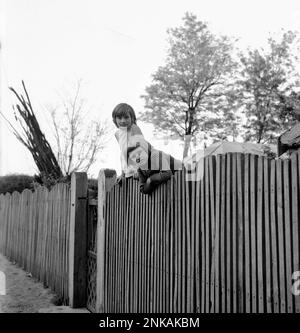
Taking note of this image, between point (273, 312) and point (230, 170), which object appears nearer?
point (273, 312)

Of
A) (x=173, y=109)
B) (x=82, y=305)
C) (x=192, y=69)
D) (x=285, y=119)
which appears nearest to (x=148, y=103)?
(x=173, y=109)

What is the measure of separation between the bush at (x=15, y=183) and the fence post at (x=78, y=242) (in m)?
9.35

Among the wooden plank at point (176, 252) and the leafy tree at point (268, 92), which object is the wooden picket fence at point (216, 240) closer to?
the wooden plank at point (176, 252)

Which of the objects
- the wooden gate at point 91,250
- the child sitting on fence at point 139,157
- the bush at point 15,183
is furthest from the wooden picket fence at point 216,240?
the bush at point 15,183

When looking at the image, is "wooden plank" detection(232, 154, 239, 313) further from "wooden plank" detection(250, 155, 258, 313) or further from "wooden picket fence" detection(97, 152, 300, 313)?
"wooden plank" detection(250, 155, 258, 313)

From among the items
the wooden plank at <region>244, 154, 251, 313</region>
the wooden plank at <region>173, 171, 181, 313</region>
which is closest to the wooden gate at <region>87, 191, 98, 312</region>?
the wooden plank at <region>173, 171, 181, 313</region>

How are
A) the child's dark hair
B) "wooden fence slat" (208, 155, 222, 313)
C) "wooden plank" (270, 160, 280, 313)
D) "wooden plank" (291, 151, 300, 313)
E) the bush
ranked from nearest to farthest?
"wooden plank" (291, 151, 300, 313) < "wooden plank" (270, 160, 280, 313) < "wooden fence slat" (208, 155, 222, 313) < the child's dark hair < the bush

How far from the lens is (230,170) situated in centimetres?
281

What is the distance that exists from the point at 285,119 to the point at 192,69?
6.52m

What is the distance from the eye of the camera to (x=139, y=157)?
12.6 ft

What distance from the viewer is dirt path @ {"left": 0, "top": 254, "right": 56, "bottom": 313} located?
548cm

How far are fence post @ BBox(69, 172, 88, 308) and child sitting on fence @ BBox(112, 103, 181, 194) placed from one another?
1553mm

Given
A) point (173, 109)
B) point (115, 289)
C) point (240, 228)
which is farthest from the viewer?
point (173, 109)
